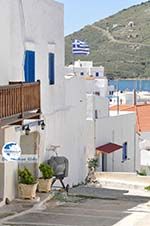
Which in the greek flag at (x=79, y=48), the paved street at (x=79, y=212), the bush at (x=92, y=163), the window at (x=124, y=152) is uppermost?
the greek flag at (x=79, y=48)

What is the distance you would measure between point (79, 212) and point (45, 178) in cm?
271

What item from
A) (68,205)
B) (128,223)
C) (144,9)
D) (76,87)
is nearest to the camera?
(128,223)

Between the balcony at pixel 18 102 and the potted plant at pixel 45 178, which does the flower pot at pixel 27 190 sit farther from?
the balcony at pixel 18 102

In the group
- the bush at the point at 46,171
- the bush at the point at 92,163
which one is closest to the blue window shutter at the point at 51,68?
the bush at the point at 46,171

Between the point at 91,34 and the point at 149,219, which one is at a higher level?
the point at 91,34

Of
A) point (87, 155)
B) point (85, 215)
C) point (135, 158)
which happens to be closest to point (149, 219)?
point (85, 215)

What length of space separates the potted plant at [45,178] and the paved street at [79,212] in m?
0.46

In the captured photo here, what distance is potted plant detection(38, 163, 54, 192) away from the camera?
17828 millimetres

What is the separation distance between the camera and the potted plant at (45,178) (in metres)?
17.8

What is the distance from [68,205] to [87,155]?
8970 millimetres

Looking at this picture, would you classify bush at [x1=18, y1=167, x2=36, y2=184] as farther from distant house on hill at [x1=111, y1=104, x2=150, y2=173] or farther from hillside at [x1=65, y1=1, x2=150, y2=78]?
hillside at [x1=65, y1=1, x2=150, y2=78]

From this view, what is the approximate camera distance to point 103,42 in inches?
6373

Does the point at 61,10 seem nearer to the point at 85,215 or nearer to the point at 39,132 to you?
the point at 39,132

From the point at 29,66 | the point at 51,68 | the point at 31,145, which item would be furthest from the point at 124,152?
the point at 29,66
